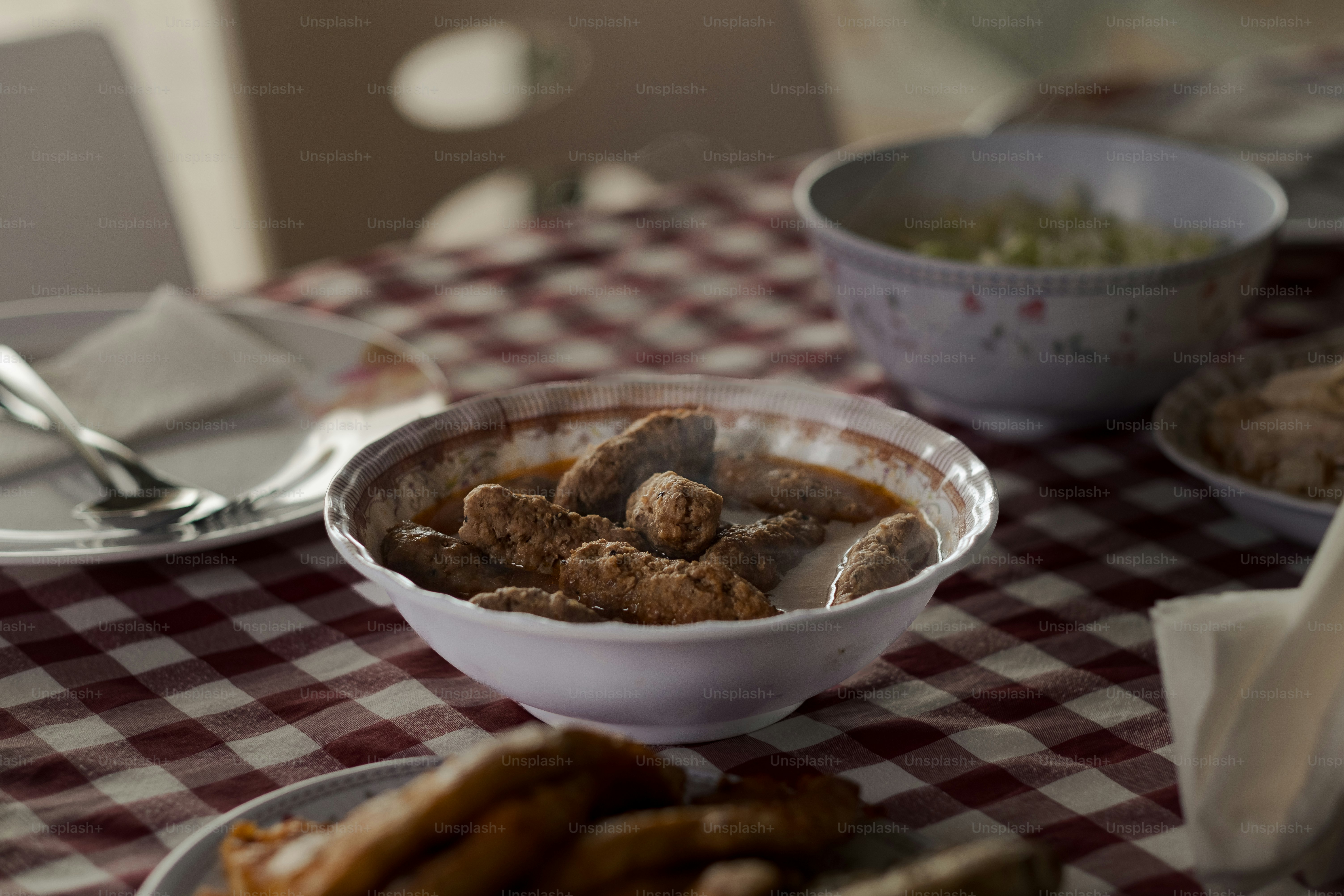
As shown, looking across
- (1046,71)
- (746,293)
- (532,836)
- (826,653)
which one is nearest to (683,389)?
(826,653)

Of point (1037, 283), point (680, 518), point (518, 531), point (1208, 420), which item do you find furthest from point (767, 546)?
point (1208, 420)

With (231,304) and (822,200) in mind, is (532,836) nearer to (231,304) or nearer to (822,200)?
(822,200)

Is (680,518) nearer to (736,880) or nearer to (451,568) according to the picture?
(451,568)

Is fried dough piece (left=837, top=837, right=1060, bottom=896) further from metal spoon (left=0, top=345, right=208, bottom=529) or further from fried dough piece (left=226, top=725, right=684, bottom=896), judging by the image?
metal spoon (left=0, top=345, right=208, bottom=529)

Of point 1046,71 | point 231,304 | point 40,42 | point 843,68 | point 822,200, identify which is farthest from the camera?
point 843,68

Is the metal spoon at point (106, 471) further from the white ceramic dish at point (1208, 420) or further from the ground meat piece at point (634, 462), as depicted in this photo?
the white ceramic dish at point (1208, 420)

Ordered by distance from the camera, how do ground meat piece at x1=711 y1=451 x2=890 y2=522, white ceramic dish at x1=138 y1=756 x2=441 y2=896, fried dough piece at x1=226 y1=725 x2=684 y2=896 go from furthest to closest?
ground meat piece at x1=711 y1=451 x2=890 y2=522, white ceramic dish at x1=138 y1=756 x2=441 y2=896, fried dough piece at x1=226 y1=725 x2=684 y2=896

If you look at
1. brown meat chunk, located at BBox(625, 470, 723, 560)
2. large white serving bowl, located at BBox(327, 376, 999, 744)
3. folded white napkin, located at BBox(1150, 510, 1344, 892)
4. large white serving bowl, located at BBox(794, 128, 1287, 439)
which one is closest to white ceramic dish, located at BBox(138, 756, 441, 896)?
large white serving bowl, located at BBox(327, 376, 999, 744)
